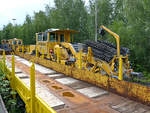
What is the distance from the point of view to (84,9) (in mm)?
21453

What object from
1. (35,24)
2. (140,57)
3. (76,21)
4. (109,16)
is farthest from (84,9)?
(140,57)

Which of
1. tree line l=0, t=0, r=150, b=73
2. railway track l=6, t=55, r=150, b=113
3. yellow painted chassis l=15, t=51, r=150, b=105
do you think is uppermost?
tree line l=0, t=0, r=150, b=73

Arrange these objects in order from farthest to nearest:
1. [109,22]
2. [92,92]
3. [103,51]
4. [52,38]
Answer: [109,22] < [52,38] < [103,51] < [92,92]

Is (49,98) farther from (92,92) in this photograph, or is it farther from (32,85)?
(32,85)

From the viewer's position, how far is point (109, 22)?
59.8ft

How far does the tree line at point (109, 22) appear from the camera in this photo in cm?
1031

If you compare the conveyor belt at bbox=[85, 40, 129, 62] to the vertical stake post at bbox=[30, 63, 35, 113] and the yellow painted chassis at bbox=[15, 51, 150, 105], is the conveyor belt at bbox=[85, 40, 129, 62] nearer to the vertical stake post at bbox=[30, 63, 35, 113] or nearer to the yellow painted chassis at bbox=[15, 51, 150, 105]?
the yellow painted chassis at bbox=[15, 51, 150, 105]

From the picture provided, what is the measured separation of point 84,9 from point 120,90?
1841cm

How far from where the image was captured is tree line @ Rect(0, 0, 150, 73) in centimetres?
1031

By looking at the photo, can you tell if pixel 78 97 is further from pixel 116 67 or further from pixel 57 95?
pixel 116 67

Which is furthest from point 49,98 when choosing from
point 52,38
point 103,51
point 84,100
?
point 52,38

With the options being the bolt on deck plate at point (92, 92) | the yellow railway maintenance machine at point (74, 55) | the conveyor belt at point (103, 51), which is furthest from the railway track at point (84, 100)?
the conveyor belt at point (103, 51)

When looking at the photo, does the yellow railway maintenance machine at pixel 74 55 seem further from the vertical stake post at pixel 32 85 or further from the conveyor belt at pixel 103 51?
the vertical stake post at pixel 32 85

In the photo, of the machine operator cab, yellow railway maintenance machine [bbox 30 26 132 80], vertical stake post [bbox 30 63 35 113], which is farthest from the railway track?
the machine operator cab
